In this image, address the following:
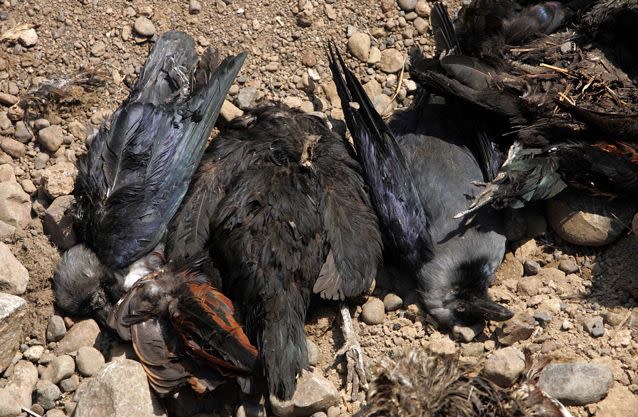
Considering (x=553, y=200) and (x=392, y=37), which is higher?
(x=392, y=37)

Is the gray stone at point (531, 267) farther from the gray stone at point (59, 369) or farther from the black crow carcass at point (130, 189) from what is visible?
the gray stone at point (59, 369)

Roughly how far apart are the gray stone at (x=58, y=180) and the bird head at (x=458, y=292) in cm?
223

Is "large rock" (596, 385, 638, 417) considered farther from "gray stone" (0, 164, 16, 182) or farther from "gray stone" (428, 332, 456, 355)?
"gray stone" (0, 164, 16, 182)

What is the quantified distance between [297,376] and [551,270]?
66.1 inches

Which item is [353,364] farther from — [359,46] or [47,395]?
[359,46]

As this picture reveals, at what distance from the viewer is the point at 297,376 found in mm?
5250

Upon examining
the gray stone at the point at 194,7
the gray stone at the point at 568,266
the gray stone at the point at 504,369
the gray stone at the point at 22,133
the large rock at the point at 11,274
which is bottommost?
the large rock at the point at 11,274

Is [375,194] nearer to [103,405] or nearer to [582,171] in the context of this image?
[582,171]

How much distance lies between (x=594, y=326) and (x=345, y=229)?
1513 millimetres

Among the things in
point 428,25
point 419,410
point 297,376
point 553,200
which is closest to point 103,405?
point 297,376

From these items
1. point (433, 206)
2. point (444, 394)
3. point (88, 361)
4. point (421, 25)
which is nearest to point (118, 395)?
point (88, 361)

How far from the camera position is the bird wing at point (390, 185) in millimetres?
5656

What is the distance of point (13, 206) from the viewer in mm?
5836

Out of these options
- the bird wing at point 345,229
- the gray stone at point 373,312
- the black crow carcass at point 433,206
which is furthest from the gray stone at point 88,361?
the black crow carcass at point 433,206
